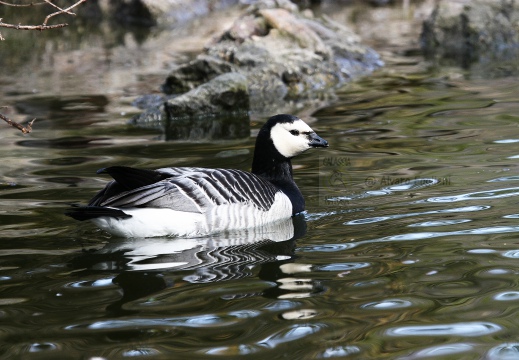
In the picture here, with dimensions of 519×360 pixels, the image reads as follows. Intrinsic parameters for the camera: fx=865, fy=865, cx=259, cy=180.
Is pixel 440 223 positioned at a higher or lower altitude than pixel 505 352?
higher

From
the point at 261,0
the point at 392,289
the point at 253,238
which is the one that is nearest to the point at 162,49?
the point at 261,0

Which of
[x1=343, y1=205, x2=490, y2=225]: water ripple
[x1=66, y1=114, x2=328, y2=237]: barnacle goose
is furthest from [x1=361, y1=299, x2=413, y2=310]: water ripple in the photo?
[x1=66, y1=114, x2=328, y2=237]: barnacle goose

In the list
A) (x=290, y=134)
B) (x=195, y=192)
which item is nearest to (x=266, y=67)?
(x=290, y=134)

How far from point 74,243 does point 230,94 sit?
6.19m

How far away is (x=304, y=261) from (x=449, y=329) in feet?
5.48

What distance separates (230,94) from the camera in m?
12.9

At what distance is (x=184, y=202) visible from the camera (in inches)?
280

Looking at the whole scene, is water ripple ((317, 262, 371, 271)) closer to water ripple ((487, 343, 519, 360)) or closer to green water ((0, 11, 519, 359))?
green water ((0, 11, 519, 359))

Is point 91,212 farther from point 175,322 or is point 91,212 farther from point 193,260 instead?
point 175,322

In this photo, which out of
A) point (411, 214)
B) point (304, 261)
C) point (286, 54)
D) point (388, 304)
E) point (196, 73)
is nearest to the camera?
point (388, 304)

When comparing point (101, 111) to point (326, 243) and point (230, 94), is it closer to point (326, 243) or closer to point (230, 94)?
point (230, 94)

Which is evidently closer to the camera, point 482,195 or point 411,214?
point 411,214

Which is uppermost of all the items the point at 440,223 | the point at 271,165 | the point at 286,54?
the point at 286,54

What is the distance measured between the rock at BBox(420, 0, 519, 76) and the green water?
7471mm
